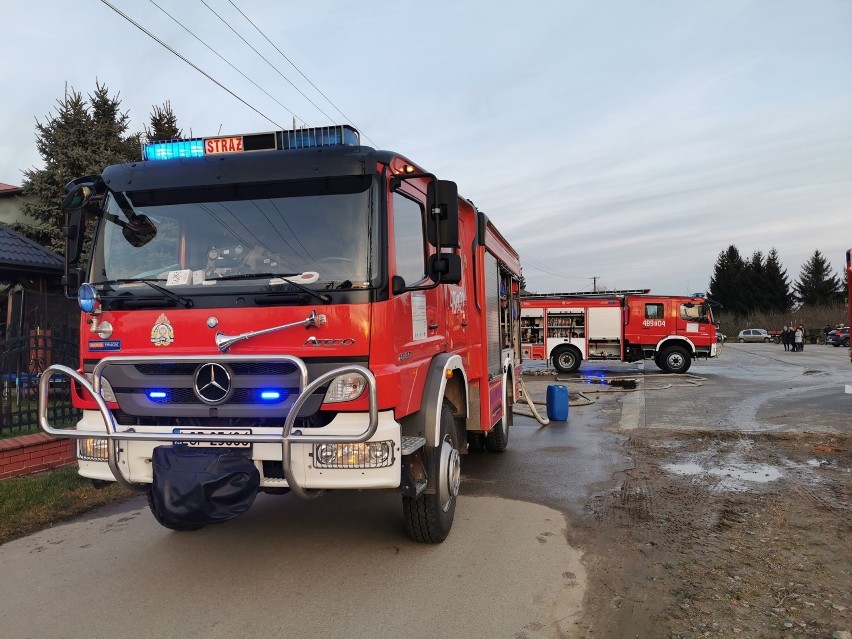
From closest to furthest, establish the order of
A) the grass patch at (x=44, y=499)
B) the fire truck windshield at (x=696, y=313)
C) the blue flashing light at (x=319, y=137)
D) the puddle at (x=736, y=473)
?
1. the blue flashing light at (x=319, y=137)
2. the grass patch at (x=44, y=499)
3. the puddle at (x=736, y=473)
4. the fire truck windshield at (x=696, y=313)

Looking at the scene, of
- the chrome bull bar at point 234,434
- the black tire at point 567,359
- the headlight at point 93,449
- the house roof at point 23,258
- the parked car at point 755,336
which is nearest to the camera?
the chrome bull bar at point 234,434

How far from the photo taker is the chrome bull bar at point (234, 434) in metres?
3.28

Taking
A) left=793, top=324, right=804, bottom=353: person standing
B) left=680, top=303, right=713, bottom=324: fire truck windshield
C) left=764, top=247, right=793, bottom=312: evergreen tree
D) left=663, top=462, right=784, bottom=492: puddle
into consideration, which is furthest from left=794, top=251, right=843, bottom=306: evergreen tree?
left=663, top=462, right=784, bottom=492: puddle

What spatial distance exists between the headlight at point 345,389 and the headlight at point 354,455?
27 cm

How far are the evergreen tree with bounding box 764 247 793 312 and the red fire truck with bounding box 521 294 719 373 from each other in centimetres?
6179

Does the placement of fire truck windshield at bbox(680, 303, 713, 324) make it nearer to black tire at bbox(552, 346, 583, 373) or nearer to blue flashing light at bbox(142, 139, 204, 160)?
black tire at bbox(552, 346, 583, 373)

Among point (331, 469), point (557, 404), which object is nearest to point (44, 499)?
point (331, 469)

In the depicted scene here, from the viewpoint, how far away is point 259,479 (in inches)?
141

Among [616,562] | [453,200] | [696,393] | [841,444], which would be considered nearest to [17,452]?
[453,200]

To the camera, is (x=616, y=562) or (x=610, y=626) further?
(x=616, y=562)

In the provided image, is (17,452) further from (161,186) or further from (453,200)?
(453,200)

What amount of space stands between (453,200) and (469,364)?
226 centimetres

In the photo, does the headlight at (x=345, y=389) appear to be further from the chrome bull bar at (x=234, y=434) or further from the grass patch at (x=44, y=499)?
the grass patch at (x=44, y=499)

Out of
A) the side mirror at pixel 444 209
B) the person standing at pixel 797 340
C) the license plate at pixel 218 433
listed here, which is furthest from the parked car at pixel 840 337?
the license plate at pixel 218 433
